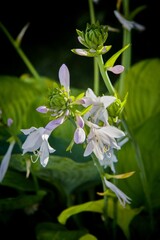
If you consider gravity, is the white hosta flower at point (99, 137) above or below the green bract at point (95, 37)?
below

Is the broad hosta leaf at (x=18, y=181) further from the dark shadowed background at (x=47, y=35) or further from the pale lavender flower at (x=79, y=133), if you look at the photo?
the dark shadowed background at (x=47, y=35)

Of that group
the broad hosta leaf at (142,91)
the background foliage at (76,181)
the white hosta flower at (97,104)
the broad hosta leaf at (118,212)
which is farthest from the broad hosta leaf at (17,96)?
the white hosta flower at (97,104)

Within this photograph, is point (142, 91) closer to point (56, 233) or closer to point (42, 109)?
point (56, 233)

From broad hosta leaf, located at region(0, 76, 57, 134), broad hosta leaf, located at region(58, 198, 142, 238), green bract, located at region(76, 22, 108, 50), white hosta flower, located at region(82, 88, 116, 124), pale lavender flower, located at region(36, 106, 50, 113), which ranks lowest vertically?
broad hosta leaf, located at region(58, 198, 142, 238)

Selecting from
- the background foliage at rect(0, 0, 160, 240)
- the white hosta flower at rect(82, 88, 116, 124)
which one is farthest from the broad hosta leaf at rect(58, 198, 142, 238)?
the white hosta flower at rect(82, 88, 116, 124)

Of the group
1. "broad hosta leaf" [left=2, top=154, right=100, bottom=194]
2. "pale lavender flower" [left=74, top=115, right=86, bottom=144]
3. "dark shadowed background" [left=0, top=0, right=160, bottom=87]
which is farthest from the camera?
"dark shadowed background" [left=0, top=0, right=160, bottom=87]

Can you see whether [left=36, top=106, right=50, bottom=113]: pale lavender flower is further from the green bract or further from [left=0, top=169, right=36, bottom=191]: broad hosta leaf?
[left=0, top=169, right=36, bottom=191]: broad hosta leaf

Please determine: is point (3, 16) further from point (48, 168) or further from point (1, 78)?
point (48, 168)

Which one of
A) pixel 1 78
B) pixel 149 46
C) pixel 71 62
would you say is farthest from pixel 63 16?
pixel 1 78
